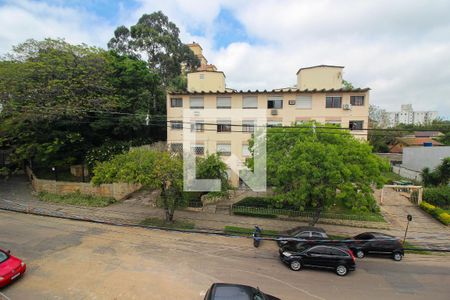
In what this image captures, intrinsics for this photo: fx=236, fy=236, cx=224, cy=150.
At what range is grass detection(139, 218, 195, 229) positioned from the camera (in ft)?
50.3

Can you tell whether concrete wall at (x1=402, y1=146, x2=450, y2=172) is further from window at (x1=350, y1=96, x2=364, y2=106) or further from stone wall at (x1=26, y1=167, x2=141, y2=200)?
stone wall at (x1=26, y1=167, x2=141, y2=200)

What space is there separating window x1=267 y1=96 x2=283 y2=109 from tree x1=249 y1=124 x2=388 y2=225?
→ 10293 mm

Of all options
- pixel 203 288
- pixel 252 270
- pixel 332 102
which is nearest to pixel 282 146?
pixel 252 270

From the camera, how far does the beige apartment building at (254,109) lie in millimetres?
23516

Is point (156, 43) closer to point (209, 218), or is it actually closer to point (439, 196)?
point (209, 218)

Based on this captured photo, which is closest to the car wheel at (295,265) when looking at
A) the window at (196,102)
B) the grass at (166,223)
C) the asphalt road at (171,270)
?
the asphalt road at (171,270)

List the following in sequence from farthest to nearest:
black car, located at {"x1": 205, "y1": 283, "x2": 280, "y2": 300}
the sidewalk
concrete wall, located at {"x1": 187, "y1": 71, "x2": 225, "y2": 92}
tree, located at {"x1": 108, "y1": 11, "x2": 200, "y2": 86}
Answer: tree, located at {"x1": 108, "y1": 11, "x2": 200, "y2": 86} < concrete wall, located at {"x1": 187, "y1": 71, "x2": 225, "y2": 92} < the sidewalk < black car, located at {"x1": 205, "y1": 283, "x2": 280, "y2": 300}

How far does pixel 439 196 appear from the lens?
66.1 ft

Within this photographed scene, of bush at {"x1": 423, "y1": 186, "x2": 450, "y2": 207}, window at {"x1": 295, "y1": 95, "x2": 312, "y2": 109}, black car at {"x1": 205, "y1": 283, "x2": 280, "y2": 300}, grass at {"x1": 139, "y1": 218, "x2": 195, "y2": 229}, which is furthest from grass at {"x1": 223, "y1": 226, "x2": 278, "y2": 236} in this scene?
bush at {"x1": 423, "y1": 186, "x2": 450, "y2": 207}

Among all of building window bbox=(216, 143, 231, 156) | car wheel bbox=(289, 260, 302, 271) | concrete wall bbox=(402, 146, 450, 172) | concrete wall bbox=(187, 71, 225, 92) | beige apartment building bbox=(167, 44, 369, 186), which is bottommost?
car wheel bbox=(289, 260, 302, 271)

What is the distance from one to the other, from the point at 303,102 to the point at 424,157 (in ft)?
65.0

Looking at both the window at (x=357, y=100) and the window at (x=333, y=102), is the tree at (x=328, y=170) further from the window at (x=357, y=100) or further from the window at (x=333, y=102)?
the window at (x=357, y=100)

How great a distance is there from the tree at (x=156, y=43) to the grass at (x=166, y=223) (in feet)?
77.7
